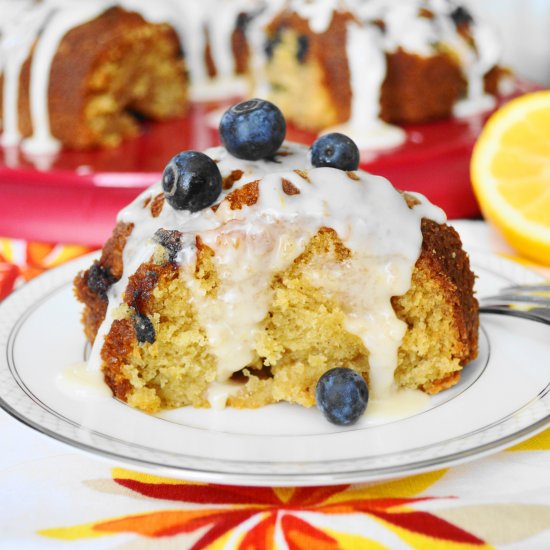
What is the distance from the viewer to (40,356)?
1968mm

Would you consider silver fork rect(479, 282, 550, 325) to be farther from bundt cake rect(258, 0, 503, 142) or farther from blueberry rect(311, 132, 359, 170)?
bundt cake rect(258, 0, 503, 142)

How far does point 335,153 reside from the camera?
6.48 ft

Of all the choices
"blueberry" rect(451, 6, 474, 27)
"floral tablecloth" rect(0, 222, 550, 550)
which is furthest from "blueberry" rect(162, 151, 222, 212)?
"blueberry" rect(451, 6, 474, 27)

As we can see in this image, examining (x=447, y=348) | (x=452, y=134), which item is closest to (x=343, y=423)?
(x=447, y=348)

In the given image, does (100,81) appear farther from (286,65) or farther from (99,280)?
(99,280)

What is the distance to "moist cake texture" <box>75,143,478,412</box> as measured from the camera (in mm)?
1824

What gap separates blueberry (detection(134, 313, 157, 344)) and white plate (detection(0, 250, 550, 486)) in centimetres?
15

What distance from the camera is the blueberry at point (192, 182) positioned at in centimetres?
183

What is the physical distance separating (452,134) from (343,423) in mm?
2263

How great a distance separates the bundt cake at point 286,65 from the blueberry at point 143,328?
1972 millimetres

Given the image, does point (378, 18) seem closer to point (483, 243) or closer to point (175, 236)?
point (483, 243)

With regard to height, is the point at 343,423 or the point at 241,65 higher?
the point at 343,423

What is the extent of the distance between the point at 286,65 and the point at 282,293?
250 centimetres

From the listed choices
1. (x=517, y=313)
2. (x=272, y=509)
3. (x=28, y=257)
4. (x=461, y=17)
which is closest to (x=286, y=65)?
(x=461, y=17)
